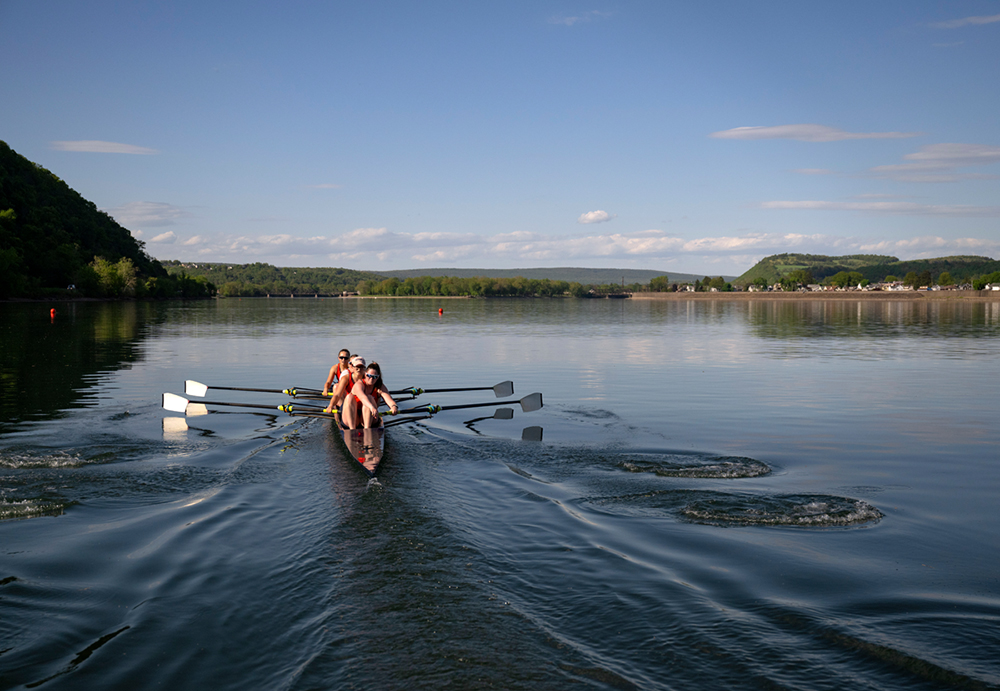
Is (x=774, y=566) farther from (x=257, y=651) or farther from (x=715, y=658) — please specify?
(x=257, y=651)

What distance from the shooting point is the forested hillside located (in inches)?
3332

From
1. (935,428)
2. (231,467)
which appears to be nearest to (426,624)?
(231,467)

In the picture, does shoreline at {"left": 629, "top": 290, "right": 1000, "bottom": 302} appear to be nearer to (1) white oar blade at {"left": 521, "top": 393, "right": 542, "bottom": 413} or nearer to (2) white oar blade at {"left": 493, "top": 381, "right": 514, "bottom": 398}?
(2) white oar blade at {"left": 493, "top": 381, "right": 514, "bottom": 398}

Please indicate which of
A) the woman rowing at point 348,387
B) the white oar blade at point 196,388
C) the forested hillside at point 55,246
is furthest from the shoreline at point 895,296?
the forested hillside at point 55,246

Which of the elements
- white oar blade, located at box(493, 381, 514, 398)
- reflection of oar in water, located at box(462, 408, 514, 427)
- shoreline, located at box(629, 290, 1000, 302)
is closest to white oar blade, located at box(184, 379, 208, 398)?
reflection of oar in water, located at box(462, 408, 514, 427)

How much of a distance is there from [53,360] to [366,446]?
69.5 feet

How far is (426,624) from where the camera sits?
18.4 feet

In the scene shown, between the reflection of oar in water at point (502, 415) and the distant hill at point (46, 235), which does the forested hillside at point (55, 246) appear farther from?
the reflection of oar in water at point (502, 415)

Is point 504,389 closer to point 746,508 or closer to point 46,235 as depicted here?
point 746,508

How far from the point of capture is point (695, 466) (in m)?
11.1

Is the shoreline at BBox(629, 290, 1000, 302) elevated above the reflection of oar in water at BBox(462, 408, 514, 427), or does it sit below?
above

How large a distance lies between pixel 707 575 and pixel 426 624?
287cm

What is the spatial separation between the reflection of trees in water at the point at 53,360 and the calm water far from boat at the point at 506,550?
0.55 meters

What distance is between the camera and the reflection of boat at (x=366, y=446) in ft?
33.6
